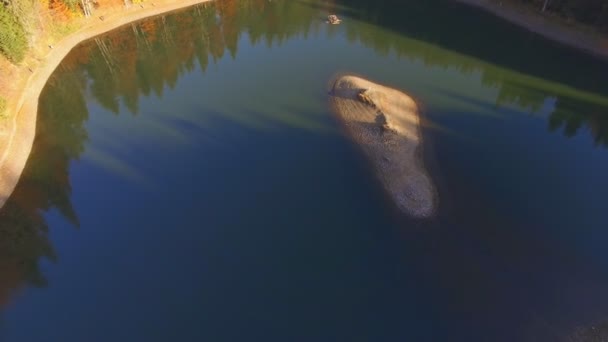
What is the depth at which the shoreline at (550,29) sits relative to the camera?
5638cm

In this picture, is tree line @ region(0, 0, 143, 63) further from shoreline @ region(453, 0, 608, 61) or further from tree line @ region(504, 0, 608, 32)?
tree line @ region(504, 0, 608, 32)

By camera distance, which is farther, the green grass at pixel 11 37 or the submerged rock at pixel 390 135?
the green grass at pixel 11 37

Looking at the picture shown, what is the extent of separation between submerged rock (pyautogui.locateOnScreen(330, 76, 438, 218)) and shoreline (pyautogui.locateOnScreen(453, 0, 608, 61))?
2887 centimetres

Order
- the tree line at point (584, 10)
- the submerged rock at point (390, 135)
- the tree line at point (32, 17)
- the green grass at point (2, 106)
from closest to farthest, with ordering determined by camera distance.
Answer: the submerged rock at point (390, 135) → the green grass at point (2, 106) → the tree line at point (32, 17) → the tree line at point (584, 10)

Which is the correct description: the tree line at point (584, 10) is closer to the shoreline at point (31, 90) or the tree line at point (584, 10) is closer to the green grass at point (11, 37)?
the shoreline at point (31, 90)

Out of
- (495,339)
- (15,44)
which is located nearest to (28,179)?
(15,44)

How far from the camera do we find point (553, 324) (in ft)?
92.5

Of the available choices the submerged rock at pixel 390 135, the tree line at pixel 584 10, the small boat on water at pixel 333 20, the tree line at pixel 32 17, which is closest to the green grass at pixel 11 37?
the tree line at pixel 32 17

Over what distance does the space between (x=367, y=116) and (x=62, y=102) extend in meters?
36.6

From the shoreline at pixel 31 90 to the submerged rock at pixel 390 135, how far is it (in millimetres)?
32770

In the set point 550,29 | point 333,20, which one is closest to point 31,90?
point 333,20

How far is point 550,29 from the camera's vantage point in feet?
198

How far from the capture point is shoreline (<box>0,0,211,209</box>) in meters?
39.3

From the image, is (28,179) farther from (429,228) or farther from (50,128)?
(429,228)
